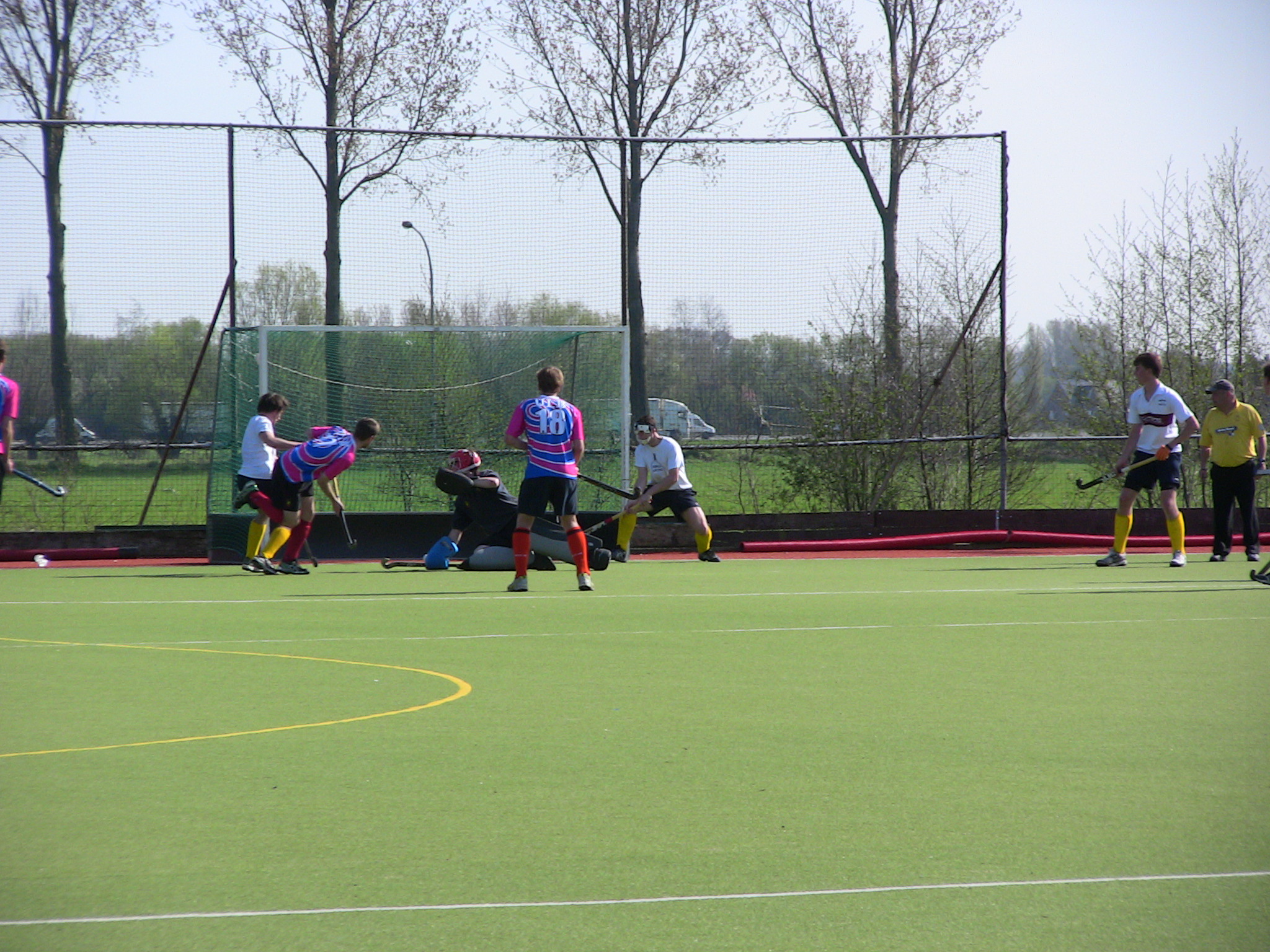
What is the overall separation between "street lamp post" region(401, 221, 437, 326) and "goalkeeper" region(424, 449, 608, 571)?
8.69ft

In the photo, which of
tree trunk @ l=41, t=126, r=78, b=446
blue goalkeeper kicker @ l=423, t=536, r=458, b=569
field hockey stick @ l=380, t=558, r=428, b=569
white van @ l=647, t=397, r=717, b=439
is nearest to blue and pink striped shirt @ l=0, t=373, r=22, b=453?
tree trunk @ l=41, t=126, r=78, b=446

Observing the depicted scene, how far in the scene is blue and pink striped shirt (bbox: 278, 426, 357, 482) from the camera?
12.6m

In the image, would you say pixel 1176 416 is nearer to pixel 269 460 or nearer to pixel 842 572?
pixel 842 572

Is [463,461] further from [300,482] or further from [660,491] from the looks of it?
[660,491]

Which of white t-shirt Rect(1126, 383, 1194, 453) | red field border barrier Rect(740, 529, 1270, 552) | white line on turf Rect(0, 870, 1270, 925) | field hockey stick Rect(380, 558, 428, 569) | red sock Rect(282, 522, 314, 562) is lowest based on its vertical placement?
white line on turf Rect(0, 870, 1270, 925)

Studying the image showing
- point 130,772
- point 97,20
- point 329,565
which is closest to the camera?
point 130,772

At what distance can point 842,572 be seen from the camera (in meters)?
12.9

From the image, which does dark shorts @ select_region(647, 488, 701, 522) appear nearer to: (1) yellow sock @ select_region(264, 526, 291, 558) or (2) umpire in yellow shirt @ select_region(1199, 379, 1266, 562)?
(1) yellow sock @ select_region(264, 526, 291, 558)

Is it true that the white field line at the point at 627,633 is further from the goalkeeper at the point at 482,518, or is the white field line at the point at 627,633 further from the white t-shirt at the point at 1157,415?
the goalkeeper at the point at 482,518

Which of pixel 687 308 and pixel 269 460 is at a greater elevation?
pixel 687 308

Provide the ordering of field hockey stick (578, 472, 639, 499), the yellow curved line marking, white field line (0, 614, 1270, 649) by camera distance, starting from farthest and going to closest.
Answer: field hockey stick (578, 472, 639, 499), white field line (0, 614, 1270, 649), the yellow curved line marking

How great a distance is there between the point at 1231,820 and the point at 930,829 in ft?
2.79

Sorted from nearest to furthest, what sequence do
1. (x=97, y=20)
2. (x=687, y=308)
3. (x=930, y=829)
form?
(x=930, y=829), (x=687, y=308), (x=97, y=20)

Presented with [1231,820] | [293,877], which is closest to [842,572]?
[1231,820]
